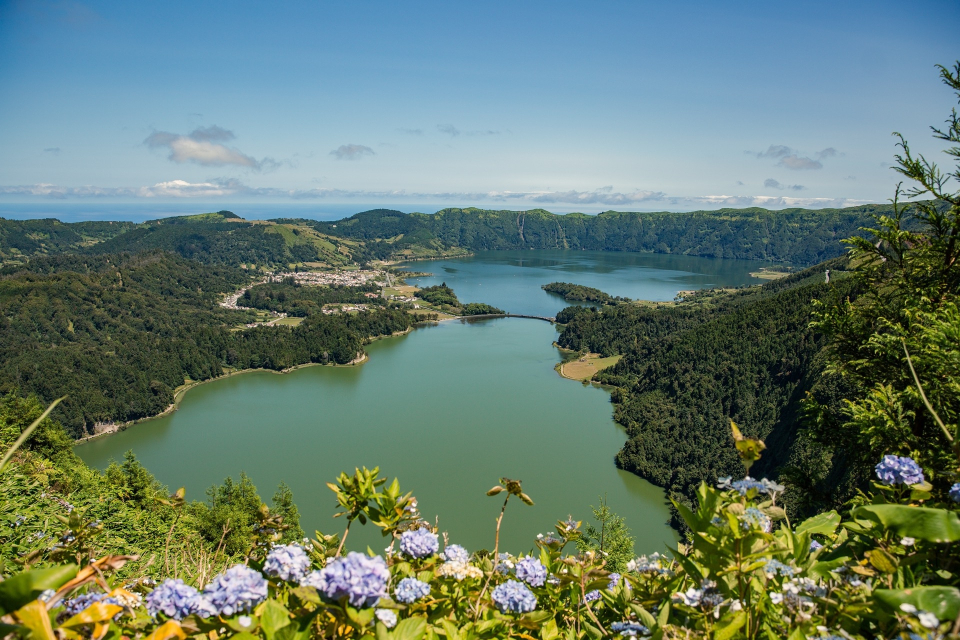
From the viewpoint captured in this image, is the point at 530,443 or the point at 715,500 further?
the point at 530,443

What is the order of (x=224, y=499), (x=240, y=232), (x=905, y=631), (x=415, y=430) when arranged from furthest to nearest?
1. (x=240, y=232)
2. (x=415, y=430)
3. (x=224, y=499)
4. (x=905, y=631)

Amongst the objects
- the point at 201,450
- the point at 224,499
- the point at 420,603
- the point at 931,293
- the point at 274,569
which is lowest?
the point at 201,450

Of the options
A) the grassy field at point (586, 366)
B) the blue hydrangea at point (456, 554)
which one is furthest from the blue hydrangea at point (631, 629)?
the grassy field at point (586, 366)

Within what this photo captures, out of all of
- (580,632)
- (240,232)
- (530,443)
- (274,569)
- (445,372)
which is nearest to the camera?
(274,569)

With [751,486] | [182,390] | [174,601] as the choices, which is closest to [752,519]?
[751,486]

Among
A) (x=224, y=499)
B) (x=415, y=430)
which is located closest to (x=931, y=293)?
(x=224, y=499)

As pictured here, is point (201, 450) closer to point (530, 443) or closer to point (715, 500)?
point (530, 443)

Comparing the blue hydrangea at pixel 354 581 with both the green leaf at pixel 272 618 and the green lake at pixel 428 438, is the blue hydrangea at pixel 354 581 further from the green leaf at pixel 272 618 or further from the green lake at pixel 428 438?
the green lake at pixel 428 438
